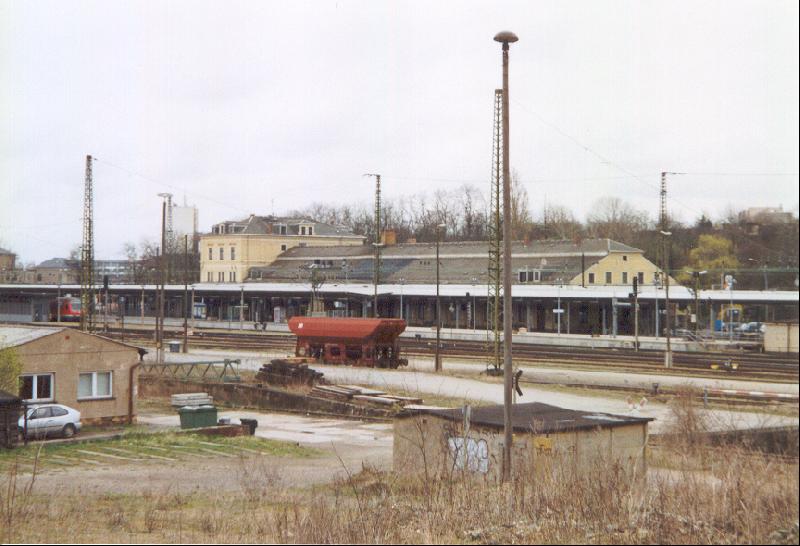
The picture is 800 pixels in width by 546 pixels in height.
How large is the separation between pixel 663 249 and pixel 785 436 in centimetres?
634

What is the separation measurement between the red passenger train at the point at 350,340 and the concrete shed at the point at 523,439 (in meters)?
13.5

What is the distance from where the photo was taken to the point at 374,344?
27.1 metres

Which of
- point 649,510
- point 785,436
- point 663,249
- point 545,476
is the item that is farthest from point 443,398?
point 785,436

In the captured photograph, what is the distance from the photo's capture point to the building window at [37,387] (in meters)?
17.7

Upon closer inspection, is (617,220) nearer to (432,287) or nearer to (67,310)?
(432,287)

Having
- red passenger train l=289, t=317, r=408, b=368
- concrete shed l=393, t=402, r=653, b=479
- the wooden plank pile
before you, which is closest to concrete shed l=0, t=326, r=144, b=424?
the wooden plank pile

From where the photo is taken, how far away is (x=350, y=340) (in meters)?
27.8

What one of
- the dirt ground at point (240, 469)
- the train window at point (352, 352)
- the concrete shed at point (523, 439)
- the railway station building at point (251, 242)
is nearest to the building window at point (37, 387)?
the dirt ground at point (240, 469)

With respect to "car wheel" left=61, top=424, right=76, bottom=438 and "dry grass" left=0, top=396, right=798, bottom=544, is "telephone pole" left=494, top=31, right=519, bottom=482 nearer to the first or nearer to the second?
"dry grass" left=0, top=396, right=798, bottom=544

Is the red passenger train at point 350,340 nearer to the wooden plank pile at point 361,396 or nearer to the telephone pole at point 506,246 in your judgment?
the wooden plank pile at point 361,396

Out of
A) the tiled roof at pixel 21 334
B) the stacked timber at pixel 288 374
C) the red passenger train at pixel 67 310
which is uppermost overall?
the red passenger train at pixel 67 310

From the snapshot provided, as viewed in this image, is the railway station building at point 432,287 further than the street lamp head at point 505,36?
Yes

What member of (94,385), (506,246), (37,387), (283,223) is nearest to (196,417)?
(94,385)

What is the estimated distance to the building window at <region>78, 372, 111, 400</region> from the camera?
62.0 feet
